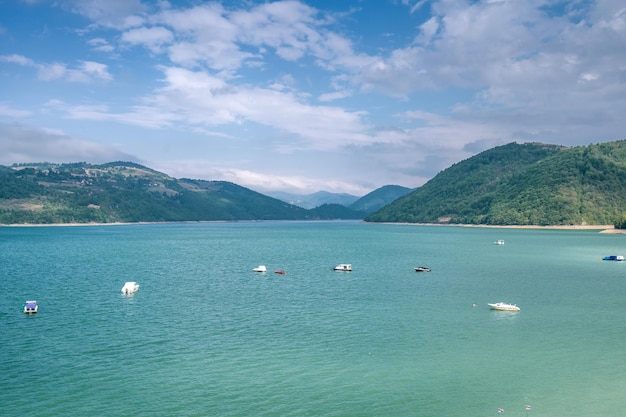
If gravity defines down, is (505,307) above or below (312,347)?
above

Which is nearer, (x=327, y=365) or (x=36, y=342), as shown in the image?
(x=327, y=365)

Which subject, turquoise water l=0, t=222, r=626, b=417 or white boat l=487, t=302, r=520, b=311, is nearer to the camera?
turquoise water l=0, t=222, r=626, b=417

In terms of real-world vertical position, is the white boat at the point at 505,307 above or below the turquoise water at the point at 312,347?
above

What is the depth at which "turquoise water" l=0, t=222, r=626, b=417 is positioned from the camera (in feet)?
123

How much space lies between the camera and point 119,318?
65312 millimetres

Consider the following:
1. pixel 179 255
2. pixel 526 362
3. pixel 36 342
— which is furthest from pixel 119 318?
pixel 179 255

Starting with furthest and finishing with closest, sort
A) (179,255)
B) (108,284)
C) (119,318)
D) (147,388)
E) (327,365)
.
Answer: (179,255)
(108,284)
(119,318)
(327,365)
(147,388)

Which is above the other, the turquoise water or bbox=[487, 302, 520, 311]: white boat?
bbox=[487, 302, 520, 311]: white boat

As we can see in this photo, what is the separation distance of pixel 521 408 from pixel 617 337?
2683cm

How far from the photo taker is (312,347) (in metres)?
51.6

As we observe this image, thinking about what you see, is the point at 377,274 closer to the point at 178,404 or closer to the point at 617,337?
the point at 617,337

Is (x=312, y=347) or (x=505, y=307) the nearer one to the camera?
(x=312, y=347)

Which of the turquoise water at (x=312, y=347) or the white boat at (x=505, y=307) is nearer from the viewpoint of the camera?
the turquoise water at (x=312, y=347)

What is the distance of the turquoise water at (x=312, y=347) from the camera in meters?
37.4
